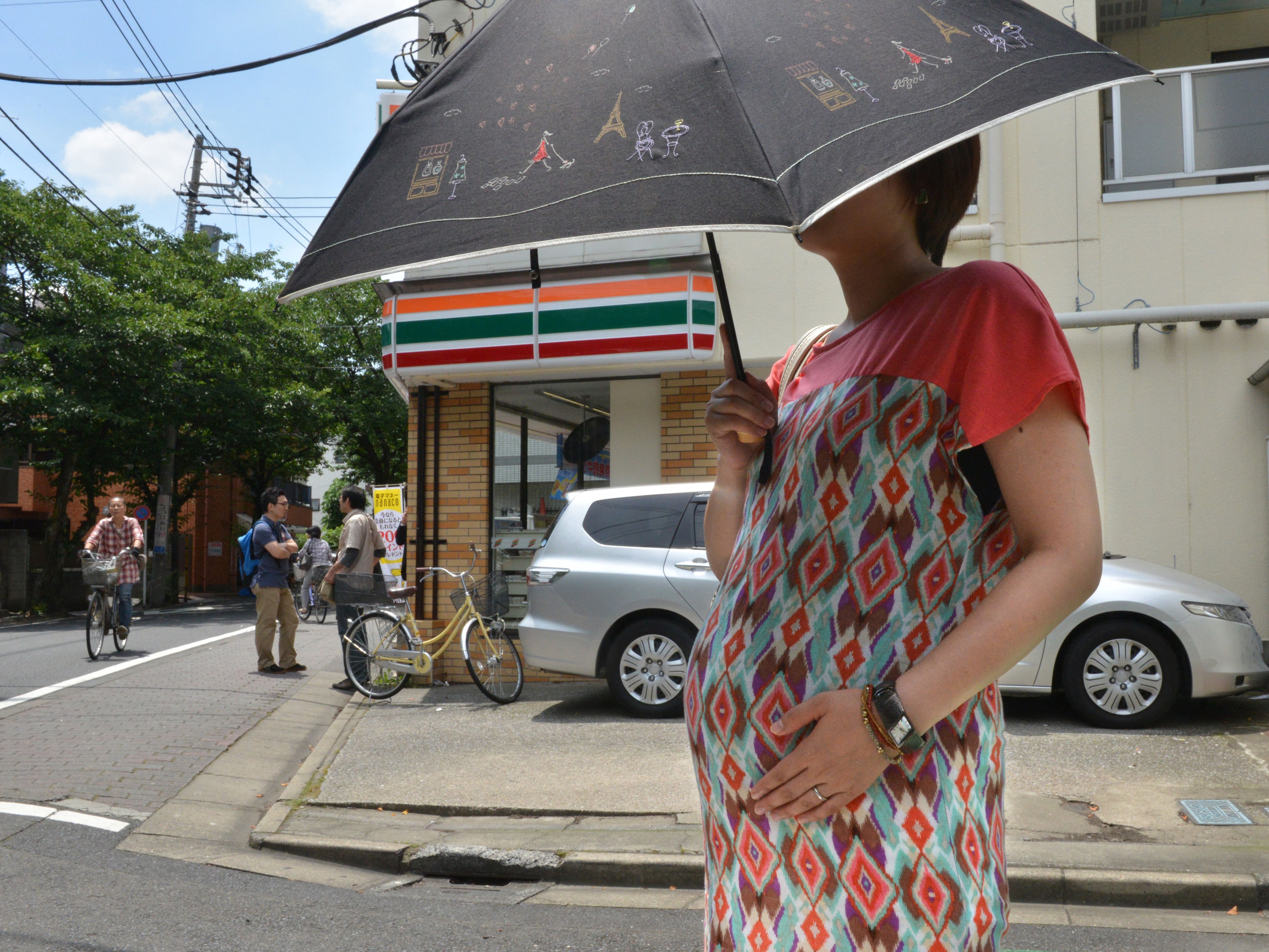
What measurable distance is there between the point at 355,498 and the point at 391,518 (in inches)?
160

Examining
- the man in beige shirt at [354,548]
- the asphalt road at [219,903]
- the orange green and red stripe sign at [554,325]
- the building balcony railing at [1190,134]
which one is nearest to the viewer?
the asphalt road at [219,903]

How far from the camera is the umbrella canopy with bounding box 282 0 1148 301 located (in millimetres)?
1196

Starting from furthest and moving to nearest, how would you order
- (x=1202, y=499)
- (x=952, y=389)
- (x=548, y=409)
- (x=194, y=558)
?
(x=194, y=558), (x=548, y=409), (x=1202, y=499), (x=952, y=389)

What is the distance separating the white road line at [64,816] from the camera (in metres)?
5.45

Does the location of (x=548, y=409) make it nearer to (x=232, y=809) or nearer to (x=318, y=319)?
(x=232, y=809)

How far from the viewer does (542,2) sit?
151 centimetres

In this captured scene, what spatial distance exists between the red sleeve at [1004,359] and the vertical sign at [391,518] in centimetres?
1337

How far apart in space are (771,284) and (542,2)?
8730mm

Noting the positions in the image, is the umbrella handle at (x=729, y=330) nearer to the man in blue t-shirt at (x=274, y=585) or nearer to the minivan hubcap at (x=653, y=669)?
the minivan hubcap at (x=653, y=669)

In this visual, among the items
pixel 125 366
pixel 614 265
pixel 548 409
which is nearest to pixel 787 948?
pixel 614 265

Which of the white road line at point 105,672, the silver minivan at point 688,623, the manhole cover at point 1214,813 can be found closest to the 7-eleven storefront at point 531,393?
the silver minivan at point 688,623

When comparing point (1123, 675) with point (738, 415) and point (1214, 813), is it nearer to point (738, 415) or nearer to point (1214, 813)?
point (1214, 813)

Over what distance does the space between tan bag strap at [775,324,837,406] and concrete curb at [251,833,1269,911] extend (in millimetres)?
2804

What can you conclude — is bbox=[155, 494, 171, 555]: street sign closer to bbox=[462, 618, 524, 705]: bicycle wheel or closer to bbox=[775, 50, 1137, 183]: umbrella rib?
bbox=[462, 618, 524, 705]: bicycle wheel
